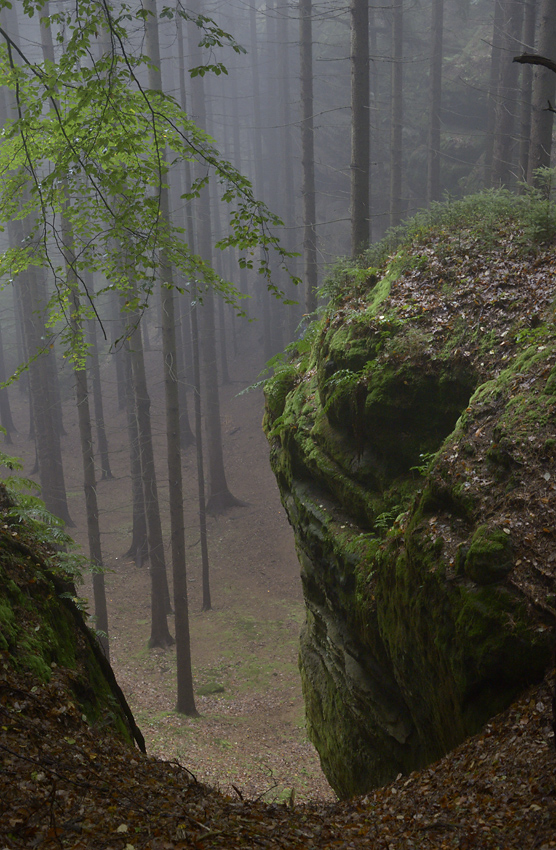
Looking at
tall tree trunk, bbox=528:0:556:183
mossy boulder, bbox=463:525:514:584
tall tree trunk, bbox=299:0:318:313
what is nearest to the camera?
mossy boulder, bbox=463:525:514:584

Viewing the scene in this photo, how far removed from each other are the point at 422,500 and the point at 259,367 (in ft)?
92.3

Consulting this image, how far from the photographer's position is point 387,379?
7387 millimetres

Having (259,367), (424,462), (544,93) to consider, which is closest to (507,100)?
(544,93)

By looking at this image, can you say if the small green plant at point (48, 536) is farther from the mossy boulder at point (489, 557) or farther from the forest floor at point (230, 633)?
the mossy boulder at point (489, 557)

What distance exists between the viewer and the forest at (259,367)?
539cm

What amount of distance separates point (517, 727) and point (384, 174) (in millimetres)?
32737

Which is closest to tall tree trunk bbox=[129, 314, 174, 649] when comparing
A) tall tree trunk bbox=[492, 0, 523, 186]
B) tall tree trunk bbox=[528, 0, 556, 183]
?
tall tree trunk bbox=[528, 0, 556, 183]

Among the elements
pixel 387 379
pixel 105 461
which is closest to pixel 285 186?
pixel 105 461

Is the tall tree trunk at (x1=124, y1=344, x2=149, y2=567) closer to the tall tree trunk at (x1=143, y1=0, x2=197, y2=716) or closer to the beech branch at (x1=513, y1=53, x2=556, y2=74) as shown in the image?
the tall tree trunk at (x1=143, y1=0, x2=197, y2=716)

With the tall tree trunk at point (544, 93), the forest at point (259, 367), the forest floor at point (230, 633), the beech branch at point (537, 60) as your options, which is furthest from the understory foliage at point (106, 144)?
the tall tree trunk at point (544, 93)

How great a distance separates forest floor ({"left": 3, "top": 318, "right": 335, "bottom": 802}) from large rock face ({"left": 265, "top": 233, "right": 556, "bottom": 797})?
1.71 metres

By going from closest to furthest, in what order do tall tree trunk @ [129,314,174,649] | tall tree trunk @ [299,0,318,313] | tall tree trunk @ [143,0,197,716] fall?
tall tree trunk @ [143,0,197,716] → tall tree trunk @ [129,314,174,649] → tall tree trunk @ [299,0,318,313]

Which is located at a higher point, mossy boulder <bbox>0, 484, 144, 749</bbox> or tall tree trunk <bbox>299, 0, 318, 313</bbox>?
tall tree trunk <bbox>299, 0, 318, 313</bbox>

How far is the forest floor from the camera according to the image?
38.4ft
